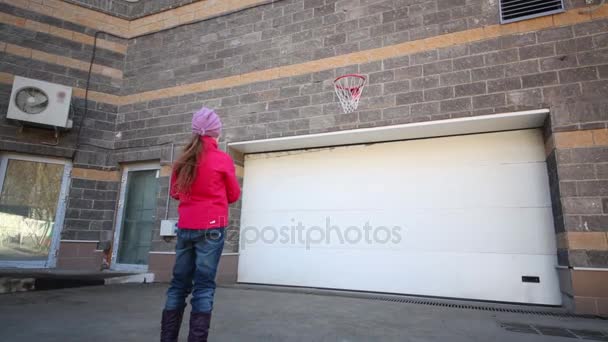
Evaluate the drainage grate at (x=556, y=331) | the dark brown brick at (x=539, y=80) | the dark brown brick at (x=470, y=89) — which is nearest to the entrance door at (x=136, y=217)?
the dark brown brick at (x=470, y=89)

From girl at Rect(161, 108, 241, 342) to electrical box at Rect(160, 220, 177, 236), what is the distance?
11.0ft

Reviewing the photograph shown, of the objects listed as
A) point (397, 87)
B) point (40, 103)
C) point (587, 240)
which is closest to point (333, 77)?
point (397, 87)

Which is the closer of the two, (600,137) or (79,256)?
(600,137)

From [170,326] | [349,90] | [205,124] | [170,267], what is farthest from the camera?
[170,267]

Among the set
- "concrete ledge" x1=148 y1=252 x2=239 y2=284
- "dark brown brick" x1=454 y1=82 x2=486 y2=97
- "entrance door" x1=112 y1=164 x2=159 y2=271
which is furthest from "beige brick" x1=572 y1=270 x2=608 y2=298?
"entrance door" x1=112 y1=164 x2=159 y2=271

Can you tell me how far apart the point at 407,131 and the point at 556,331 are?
261 centimetres

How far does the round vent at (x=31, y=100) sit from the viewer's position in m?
5.48

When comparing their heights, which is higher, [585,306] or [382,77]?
[382,77]

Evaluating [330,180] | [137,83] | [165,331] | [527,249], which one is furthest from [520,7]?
[137,83]

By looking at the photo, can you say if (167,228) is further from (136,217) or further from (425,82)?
(425,82)

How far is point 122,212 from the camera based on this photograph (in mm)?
6152

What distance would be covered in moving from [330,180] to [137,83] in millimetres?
3908

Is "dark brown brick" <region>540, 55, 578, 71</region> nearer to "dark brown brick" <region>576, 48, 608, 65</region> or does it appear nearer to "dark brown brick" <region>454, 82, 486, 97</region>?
"dark brown brick" <region>576, 48, 608, 65</region>

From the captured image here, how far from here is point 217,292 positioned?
4.40 meters
